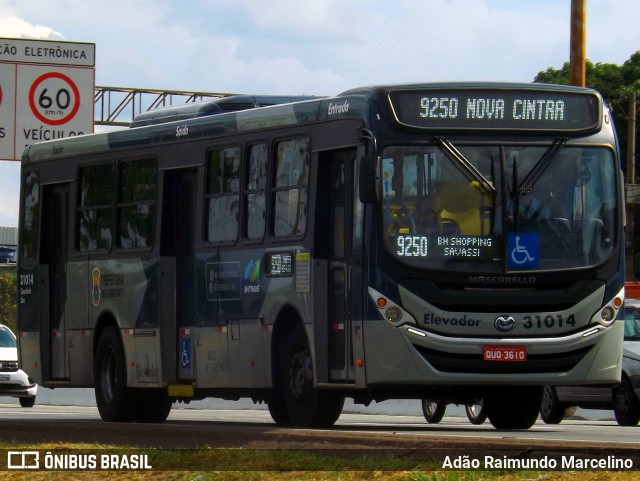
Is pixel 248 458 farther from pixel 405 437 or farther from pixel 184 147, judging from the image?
pixel 184 147

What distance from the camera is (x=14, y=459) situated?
12.9 metres

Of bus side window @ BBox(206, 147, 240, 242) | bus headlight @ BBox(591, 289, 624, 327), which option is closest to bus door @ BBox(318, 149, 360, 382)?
bus side window @ BBox(206, 147, 240, 242)

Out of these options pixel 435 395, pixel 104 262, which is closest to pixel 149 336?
pixel 104 262

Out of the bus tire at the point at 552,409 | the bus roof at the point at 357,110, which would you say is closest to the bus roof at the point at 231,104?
the bus roof at the point at 357,110

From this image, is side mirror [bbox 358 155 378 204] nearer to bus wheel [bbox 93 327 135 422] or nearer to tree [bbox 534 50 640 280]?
bus wheel [bbox 93 327 135 422]

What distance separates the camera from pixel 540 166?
56.5ft

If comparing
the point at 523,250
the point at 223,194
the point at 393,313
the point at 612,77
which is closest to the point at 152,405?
the point at 223,194

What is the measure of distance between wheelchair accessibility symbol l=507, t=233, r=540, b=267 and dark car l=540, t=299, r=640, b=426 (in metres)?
7.21

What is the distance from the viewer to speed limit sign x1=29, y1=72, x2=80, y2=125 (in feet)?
117

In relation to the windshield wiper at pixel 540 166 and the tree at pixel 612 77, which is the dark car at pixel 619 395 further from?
the tree at pixel 612 77

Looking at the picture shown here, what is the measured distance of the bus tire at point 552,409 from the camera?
2611 cm

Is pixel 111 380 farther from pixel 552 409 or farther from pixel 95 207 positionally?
pixel 552 409

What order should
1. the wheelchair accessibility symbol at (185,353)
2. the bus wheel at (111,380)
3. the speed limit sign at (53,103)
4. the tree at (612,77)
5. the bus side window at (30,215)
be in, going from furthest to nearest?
1. the tree at (612,77)
2. the speed limit sign at (53,103)
3. the bus side window at (30,215)
4. the bus wheel at (111,380)
5. the wheelchair accessibility symbol at (185,353)

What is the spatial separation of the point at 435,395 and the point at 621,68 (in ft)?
179
